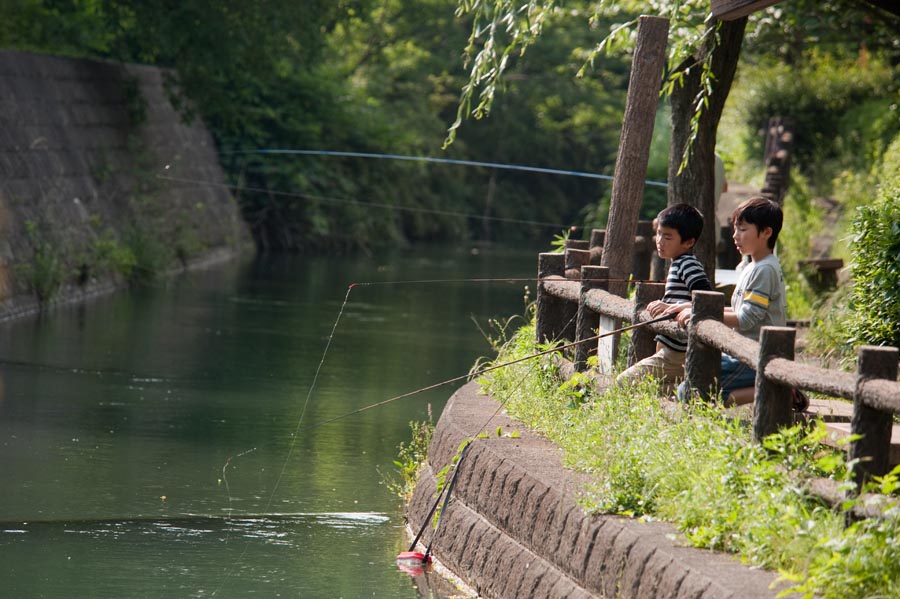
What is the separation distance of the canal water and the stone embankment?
0.38m

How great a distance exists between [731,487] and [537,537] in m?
1.13

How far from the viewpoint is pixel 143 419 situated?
10.7 m

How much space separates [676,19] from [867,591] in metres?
6.67

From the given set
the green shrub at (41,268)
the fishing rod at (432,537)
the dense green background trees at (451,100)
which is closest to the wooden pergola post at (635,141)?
the dense green background trees at (451,100)

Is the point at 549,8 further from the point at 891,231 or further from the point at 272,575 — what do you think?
the point at 272,575

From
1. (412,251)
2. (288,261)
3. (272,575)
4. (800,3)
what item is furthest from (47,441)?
(412,251)

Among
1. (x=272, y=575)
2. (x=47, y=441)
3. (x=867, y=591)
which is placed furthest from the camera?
(x=47, y=441)

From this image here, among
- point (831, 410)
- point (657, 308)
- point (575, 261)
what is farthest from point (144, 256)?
point (831, 410)

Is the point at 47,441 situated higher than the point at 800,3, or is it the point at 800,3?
the point at 800,3

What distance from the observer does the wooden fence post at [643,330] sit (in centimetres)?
700

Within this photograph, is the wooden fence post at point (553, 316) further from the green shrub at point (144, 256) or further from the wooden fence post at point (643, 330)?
the green shrub at point (144, 256)

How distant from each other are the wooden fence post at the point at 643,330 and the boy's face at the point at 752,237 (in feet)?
1.72

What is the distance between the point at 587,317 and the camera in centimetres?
780

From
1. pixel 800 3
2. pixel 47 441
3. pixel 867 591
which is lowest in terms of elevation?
pixel 47 441
